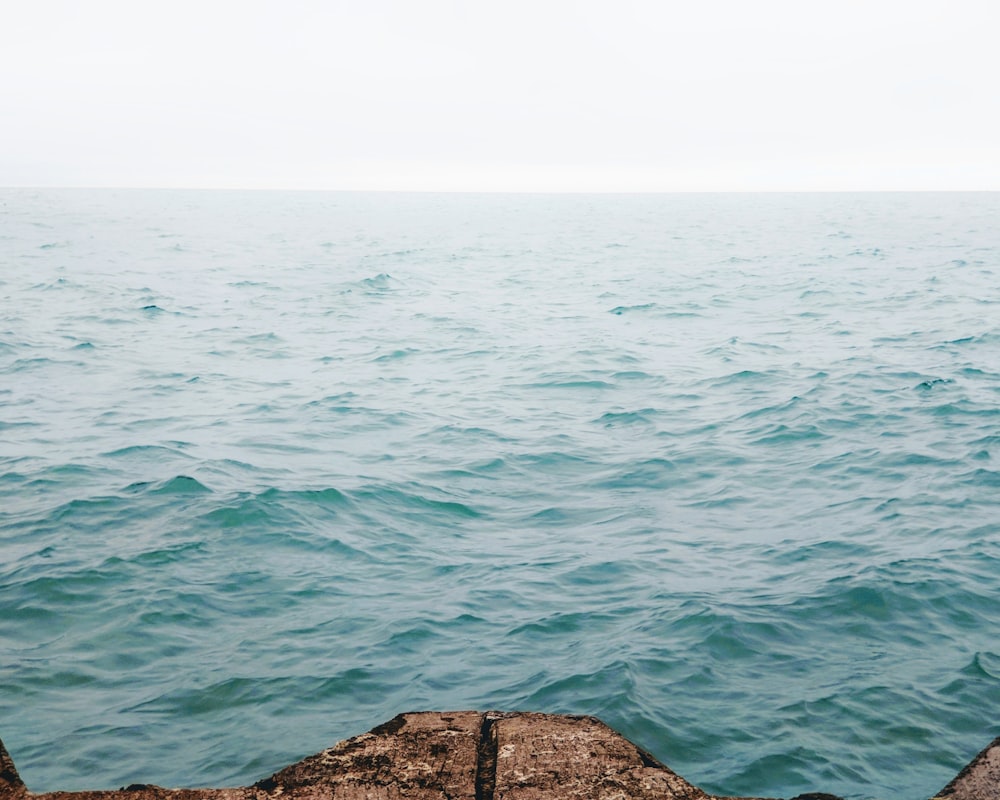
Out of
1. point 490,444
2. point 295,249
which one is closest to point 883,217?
point 295,249

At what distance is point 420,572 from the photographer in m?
7.11

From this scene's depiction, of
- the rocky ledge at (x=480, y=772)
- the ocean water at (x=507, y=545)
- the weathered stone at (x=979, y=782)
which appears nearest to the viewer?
the rocky ledge at (x=480, y=772)

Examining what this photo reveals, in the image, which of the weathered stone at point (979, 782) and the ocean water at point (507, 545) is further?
the ocean water at point (507, 545)

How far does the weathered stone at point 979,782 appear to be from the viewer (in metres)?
2.50

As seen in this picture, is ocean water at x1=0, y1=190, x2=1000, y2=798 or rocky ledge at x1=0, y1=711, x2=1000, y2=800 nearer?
rocky ledge at x1=0, y1=711, x2=1000, y2=800

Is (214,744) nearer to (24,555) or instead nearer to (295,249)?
(24,555)

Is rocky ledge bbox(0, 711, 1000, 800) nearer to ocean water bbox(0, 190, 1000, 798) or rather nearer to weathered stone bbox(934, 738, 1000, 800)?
weathered stone bbox(934, 738, 1000, 800)

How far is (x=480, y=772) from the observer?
8.14 ft

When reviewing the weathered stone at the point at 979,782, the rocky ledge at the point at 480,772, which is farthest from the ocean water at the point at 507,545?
the rocky ledge at the point at 480,772

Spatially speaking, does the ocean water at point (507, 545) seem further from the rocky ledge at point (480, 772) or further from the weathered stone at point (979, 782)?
the rocky ledge at point (480, 772)

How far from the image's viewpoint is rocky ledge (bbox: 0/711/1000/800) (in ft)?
7.80

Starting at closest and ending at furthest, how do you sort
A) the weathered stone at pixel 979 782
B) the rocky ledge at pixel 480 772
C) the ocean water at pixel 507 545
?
the rocky ledge at pixel 480 772 < the weathered stone at pixel 979 782 < the ocean water at pixel 507 545

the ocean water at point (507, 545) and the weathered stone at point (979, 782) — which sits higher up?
the weathered stone at point (979, 782)

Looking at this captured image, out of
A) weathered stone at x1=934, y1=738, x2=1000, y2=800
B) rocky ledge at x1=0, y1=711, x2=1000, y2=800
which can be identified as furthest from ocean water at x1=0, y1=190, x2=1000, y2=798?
rocky ledge at x1=0, y1=711, x2=1000, y2=800
